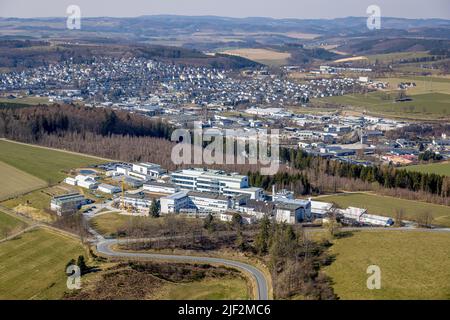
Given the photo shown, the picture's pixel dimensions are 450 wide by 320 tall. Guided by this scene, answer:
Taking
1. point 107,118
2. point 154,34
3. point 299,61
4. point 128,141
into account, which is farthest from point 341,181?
point 154,34

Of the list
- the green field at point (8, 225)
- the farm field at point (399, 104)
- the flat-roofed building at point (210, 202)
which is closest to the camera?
the green field at point (8, 225)

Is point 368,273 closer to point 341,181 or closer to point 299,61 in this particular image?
point 341,181

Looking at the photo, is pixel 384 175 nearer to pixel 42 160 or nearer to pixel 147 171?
pixel 147 171

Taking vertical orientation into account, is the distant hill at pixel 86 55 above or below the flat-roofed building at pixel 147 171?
above

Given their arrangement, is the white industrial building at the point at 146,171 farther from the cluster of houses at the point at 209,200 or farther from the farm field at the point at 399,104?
the farm field at the point at 399,104

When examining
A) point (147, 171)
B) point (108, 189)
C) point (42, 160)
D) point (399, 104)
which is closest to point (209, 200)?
point (108, 189)

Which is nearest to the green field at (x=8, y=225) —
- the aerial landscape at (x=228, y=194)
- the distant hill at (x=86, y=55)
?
the aerial landscape at (x=228, y=194)

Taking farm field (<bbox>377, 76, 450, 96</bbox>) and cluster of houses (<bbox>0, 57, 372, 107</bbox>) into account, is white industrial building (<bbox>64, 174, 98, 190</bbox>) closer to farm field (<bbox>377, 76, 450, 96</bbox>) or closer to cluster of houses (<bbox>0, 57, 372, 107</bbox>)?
cluster of houses (<bbox>0, 57, 372, 107</bbox>)
